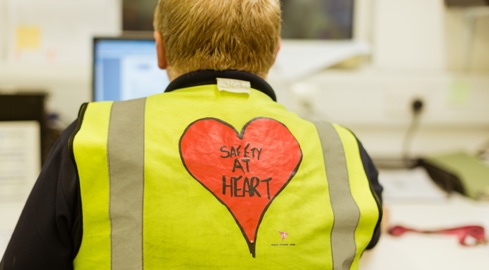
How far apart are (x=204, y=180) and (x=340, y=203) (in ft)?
0.75

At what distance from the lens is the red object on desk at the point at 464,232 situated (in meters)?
1.32

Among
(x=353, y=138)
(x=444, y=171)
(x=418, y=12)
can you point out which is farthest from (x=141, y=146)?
(x=418, y=12)

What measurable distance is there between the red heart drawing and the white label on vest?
0.06m

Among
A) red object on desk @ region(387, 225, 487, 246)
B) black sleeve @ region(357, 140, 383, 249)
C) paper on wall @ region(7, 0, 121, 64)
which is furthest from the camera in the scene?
paper on wall @ region(7, 0, 121, 64)

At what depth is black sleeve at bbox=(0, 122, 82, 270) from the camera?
2.75 ft

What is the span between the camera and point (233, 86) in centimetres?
92

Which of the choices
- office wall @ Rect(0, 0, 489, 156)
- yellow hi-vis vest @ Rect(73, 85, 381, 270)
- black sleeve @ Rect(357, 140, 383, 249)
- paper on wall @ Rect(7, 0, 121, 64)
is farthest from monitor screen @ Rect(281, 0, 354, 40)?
yellow hi-vis vest @ Rect(73, 85, 381, 270)

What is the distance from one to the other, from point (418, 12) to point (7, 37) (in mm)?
1448

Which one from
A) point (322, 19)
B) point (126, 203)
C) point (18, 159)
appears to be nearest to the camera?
point (126, 203)

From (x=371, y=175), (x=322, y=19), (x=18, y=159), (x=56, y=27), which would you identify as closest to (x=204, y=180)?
(x=371, y=175)

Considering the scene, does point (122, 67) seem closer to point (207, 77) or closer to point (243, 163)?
point (207, 77)

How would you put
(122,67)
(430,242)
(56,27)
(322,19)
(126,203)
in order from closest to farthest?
1. (126,203)
2. (430,242)
3. (122,67)
4. (56,27)
5. (322,19)

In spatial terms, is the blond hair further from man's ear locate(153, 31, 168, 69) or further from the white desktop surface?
the white desktop surface

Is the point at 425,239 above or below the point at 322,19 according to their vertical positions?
below
